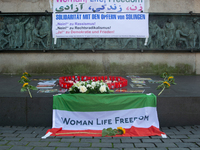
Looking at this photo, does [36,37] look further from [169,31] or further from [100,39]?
[169,31]

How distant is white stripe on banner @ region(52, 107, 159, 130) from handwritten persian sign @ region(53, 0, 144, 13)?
5157 millimetres

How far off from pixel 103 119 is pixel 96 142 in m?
0.62

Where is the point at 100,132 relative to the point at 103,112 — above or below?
below

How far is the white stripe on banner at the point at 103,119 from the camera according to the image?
3.90 meters

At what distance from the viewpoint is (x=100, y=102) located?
13.0 ft

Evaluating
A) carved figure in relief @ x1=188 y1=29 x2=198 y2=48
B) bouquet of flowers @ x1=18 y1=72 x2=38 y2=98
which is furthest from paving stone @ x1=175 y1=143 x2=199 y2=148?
carved figure in relief @ x1=188 y1=29 x2=198 y2=48

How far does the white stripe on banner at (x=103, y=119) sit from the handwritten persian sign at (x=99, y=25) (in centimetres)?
457

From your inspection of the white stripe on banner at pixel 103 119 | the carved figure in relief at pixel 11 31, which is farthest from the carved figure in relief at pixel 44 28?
the white stripe on banner at pixel 103 119

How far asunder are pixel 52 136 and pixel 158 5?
6.82m

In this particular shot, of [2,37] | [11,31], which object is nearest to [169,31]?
[11,31]

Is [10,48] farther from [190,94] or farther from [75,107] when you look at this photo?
[190,94]

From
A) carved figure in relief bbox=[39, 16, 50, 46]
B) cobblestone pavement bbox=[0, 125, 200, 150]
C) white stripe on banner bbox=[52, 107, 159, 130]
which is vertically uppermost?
carved figure in relief bbox=[39, 16, 50, 46]

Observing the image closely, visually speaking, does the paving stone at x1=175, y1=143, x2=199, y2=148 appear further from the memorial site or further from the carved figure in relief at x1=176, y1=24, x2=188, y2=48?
the carved figure in relief at x1=176, y1=24, x2=188, y2=48

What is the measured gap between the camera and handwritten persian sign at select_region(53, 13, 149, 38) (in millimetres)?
7816
